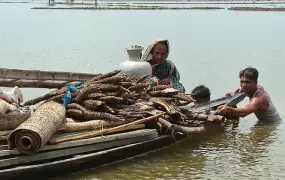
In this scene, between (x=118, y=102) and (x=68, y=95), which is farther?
(x=118, y=102)

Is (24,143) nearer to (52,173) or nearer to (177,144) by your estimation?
(52,173)

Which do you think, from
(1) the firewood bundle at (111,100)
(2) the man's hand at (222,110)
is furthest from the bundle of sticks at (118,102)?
(2) the man's hand at (222,110)

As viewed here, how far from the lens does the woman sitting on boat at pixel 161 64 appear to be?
7.75 m

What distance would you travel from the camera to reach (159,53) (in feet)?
25.6

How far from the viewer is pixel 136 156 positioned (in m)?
6.11

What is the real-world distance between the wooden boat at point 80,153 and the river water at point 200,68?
0.18 meters

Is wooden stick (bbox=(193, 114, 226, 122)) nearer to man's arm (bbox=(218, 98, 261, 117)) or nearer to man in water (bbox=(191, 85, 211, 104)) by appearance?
man's arm (bbox=(218, 98, 261, 117))

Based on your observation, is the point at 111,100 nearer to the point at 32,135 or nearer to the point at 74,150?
the point at 74,150

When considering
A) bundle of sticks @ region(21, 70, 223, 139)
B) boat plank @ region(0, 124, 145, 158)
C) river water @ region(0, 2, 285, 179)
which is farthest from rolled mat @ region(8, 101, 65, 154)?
river water @ region(0, 2, 285, 179)

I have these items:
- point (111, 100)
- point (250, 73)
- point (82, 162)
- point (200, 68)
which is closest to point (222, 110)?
point (250, 73)

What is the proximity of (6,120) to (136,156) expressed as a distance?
1791 mm

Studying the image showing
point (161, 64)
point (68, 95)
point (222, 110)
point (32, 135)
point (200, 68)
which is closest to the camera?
point (32, 135)

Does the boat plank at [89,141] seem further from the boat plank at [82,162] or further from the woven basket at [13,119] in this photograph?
the woven basket at [13,119]

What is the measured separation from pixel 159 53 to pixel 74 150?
303 cm
